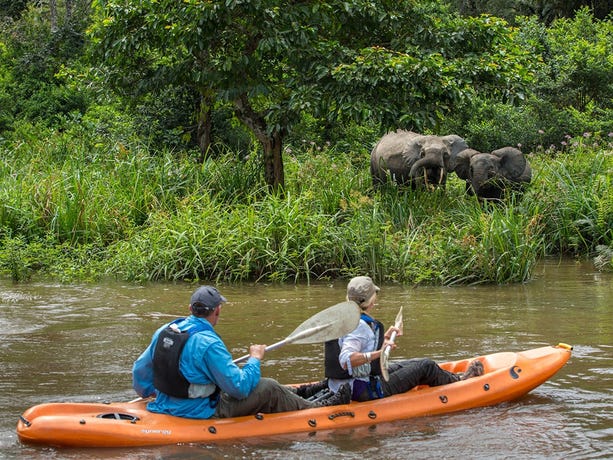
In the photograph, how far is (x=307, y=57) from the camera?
13633 millimetres

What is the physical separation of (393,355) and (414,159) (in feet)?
25.2

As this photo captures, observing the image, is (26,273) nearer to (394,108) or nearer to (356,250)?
(356,250)

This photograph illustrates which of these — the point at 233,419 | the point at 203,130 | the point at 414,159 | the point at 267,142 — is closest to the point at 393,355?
the point at 233,419

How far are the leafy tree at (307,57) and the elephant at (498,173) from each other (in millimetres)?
1774

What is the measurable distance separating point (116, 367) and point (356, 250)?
453 cm

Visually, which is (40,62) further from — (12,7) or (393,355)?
(393,355)

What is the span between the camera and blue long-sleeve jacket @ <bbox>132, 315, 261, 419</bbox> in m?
6.02

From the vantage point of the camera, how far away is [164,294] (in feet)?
38.0

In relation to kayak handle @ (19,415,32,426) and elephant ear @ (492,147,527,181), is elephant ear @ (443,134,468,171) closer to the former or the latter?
elephant ear @ (492,147,527,181)

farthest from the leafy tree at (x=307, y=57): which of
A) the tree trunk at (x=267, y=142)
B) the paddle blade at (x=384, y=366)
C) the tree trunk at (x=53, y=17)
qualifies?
the tree trunk at (x=53, y=17)

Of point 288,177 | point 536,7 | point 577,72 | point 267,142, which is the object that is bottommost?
point 288,177

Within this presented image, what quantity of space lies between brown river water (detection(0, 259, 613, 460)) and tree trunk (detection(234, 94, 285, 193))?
308 centimetres

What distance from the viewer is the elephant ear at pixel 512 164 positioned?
1559cm

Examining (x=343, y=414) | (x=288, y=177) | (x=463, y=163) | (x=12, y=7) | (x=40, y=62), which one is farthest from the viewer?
(x=12, y=7)
